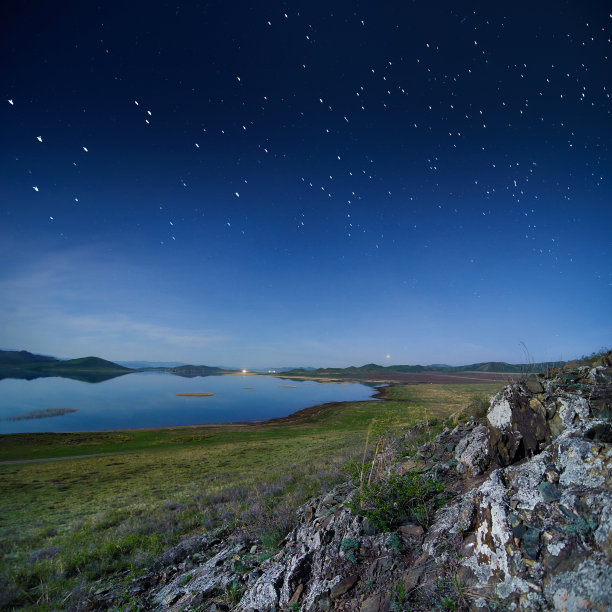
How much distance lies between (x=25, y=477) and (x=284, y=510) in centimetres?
2614

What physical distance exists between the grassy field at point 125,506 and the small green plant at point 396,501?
1.53m

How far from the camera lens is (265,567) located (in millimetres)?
6242

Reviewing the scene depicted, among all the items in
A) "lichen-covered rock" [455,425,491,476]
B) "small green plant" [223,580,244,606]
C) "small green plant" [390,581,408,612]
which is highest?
"lichen-covered rock" [455,425,491,476]

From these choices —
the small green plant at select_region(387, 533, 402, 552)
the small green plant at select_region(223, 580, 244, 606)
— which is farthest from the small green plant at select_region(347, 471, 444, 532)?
the small green plant at select_region(223, 580, 244, 606)

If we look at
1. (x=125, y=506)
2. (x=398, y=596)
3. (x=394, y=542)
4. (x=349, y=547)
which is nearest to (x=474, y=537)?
(x=394, y=542)

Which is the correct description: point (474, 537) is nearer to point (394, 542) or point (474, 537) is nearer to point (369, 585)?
point (394, 542)

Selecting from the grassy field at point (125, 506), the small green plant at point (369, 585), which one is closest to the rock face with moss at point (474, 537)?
the small green plant at point (369, 585)

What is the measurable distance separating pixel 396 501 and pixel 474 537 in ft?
6.04

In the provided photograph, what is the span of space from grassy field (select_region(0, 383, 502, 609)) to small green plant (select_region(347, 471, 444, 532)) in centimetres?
153

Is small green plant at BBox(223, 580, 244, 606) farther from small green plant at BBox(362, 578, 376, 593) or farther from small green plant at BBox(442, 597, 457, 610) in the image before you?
small green plant at BBox(442, 597, 457, 610)

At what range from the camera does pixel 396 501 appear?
598cm

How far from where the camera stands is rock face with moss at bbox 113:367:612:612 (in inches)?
133

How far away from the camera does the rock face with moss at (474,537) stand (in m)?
3.38

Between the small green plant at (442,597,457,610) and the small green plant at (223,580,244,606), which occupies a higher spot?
the small green plant at (442,597,457,610)
